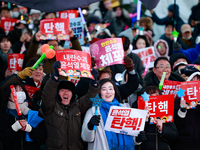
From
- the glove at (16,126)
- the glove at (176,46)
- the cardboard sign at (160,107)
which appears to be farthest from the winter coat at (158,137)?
the glove at (176,46)

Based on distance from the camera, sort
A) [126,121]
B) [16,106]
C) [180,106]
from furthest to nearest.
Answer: [180,106] < [126,121] < [16,106]

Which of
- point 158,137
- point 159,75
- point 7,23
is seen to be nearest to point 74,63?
point 158,137

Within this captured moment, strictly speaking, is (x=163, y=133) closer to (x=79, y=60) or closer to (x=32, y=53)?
(x=79, y=60)

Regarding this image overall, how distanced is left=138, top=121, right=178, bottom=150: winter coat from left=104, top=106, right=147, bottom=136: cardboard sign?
389 mm

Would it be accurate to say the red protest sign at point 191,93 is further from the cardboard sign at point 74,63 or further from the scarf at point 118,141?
the cardboard sign at point 74,63

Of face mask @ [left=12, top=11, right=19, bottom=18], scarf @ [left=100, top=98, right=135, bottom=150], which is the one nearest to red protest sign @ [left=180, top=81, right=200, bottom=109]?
scarf @ [left=100, top=98, right=135, bottom=150]

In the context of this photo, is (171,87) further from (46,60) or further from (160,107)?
(46,60)

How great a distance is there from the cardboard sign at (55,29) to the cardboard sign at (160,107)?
1863mm

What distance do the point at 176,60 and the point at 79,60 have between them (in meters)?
3.24

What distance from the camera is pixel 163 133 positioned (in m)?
4.39

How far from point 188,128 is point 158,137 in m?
0.52

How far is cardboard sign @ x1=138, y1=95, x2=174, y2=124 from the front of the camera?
434cm

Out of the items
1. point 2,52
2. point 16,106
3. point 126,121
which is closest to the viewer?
point 16,106

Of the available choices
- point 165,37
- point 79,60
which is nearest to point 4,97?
point 79,60
